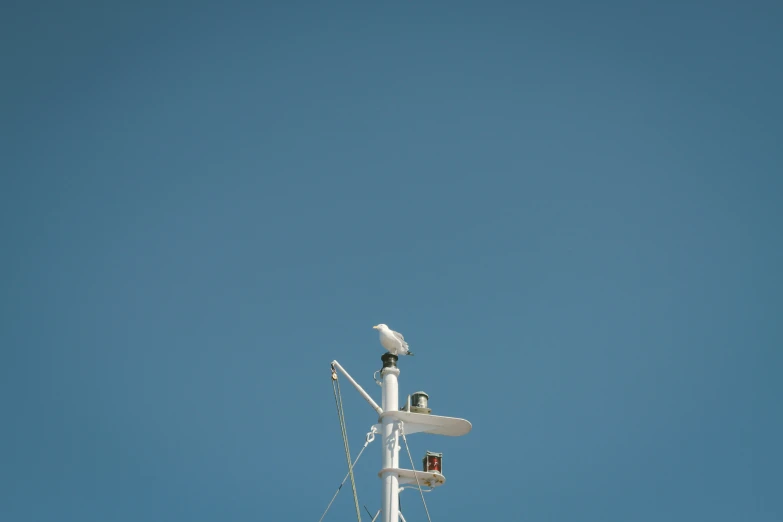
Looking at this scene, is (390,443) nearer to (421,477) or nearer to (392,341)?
(421,477)

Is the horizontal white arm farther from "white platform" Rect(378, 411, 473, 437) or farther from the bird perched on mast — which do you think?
the bird perched on mast

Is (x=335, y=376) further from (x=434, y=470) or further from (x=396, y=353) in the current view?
(x=434, y=470)

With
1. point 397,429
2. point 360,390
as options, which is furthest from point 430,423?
point 360,390

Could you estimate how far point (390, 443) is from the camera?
25.9m

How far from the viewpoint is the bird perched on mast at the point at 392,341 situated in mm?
27797

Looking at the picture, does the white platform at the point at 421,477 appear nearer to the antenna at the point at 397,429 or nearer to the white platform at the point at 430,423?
the antenna at the point at 397,429

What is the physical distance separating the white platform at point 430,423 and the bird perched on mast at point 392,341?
2.18 metres

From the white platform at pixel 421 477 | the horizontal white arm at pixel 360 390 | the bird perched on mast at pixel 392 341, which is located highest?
the bird perched on mast at pixel 392 341

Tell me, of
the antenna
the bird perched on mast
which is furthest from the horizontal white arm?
the bird perched on mast

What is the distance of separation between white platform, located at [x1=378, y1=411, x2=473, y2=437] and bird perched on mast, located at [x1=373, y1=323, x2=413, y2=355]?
218 centimetres

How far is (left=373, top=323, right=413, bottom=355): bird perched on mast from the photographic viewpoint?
27.8m

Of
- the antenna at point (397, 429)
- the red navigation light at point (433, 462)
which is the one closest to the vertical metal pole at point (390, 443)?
the antenna at point (397, 429)

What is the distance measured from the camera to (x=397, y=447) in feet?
85.0

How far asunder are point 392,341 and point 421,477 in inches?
164
